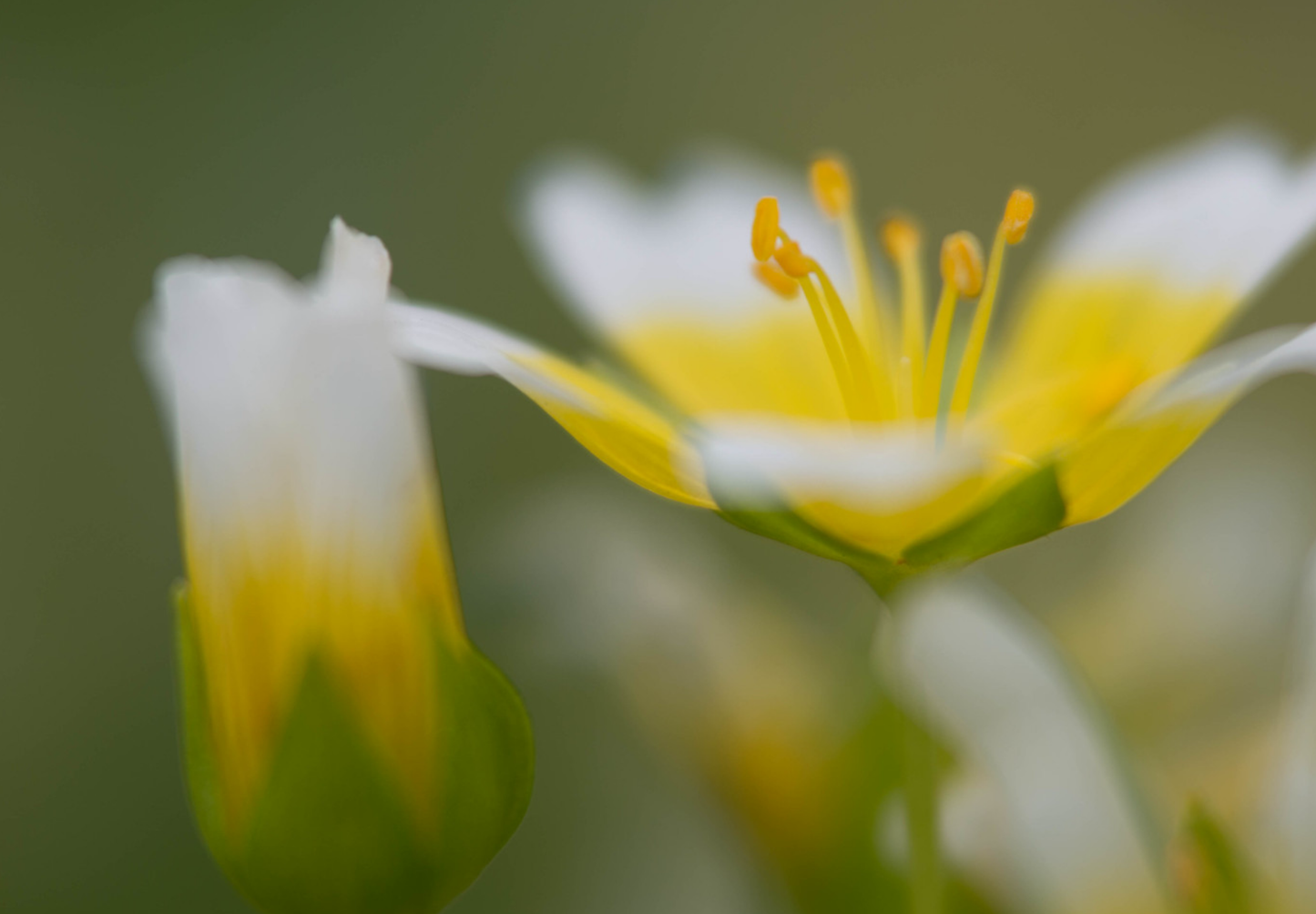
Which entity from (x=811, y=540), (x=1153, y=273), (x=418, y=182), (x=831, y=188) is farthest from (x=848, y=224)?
(x=418, y=182)

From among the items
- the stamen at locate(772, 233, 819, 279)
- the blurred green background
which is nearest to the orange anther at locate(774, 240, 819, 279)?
the stamen at locate(772, 233, 819, 279)

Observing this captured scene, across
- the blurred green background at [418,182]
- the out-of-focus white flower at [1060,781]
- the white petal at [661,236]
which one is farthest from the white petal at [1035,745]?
the blurred green background at [418,182]

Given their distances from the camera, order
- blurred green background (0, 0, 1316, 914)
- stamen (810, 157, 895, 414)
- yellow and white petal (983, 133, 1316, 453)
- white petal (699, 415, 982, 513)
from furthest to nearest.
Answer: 1. blurred green background (0, 0, 1316, 914)
2. stamen (810, 157, 895, 414)
3. yellow and white petal (983, 133, 1316, 453)
4. white petal (699, 415, 982, 513)

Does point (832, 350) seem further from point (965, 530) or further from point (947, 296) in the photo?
point (965, 530)

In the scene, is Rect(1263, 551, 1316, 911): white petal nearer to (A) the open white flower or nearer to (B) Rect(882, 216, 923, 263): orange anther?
(A) the open white flower

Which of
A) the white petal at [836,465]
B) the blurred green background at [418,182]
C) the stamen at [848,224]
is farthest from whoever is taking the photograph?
the blurred green background at [418,182]

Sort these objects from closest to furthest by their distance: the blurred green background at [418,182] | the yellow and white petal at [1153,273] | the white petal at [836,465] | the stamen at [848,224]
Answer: the white petal at [836,465]
the yellow and white petal at [1153,273]
the stamen at [848,224]
the blurred green background at [418,182]

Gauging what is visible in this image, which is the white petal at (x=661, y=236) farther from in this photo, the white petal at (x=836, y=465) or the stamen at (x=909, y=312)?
the white petal at (x=836, y=465)
